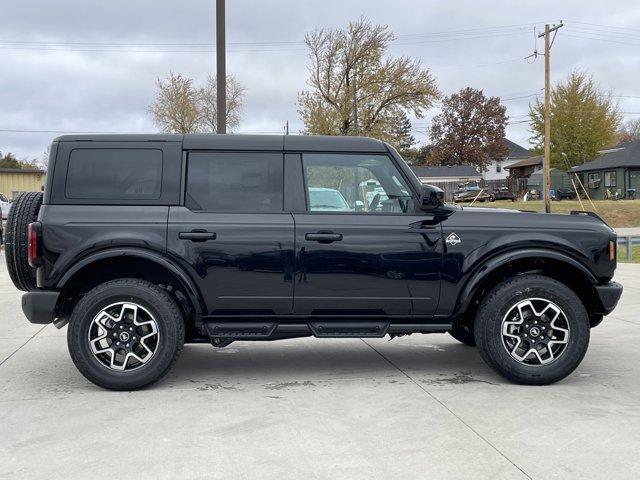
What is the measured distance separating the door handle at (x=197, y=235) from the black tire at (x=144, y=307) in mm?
468

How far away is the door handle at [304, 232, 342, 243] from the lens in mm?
5168

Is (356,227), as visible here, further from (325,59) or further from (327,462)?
(325,59)

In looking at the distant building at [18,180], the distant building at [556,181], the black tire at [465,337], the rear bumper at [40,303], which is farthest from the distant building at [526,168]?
the rear bumper at [40,303]

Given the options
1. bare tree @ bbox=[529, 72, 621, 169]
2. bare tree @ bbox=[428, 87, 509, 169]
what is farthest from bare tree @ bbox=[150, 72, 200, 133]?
bare tree @ bbox=[428, 87, 509, 169]

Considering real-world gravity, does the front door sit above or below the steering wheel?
below

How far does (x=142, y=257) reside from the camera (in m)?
5.07

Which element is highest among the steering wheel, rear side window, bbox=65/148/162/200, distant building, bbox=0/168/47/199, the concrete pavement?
distant building, bbox=0/168/47/199

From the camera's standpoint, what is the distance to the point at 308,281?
518 cm

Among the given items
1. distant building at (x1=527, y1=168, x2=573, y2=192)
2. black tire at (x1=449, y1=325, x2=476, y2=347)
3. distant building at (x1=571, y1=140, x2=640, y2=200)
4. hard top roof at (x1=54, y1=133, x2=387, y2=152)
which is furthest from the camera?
distant building at (x1=527, y1=168, x2=573, y2=192)

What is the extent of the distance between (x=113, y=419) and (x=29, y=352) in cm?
264

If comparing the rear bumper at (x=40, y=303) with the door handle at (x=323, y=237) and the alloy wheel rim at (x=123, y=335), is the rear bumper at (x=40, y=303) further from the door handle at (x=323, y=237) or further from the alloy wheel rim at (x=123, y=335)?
the door handle at (x=323, y=237)

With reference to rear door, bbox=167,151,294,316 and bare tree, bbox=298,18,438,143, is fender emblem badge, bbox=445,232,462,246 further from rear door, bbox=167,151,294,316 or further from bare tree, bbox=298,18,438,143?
bare tree, bbox=298,18,438,143

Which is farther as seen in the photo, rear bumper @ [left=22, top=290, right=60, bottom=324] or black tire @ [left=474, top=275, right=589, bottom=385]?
black tire @ [left=474, top=275, right=589, bottom=385]

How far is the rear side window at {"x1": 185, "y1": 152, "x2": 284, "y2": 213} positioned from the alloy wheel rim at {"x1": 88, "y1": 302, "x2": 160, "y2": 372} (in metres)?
0.94
